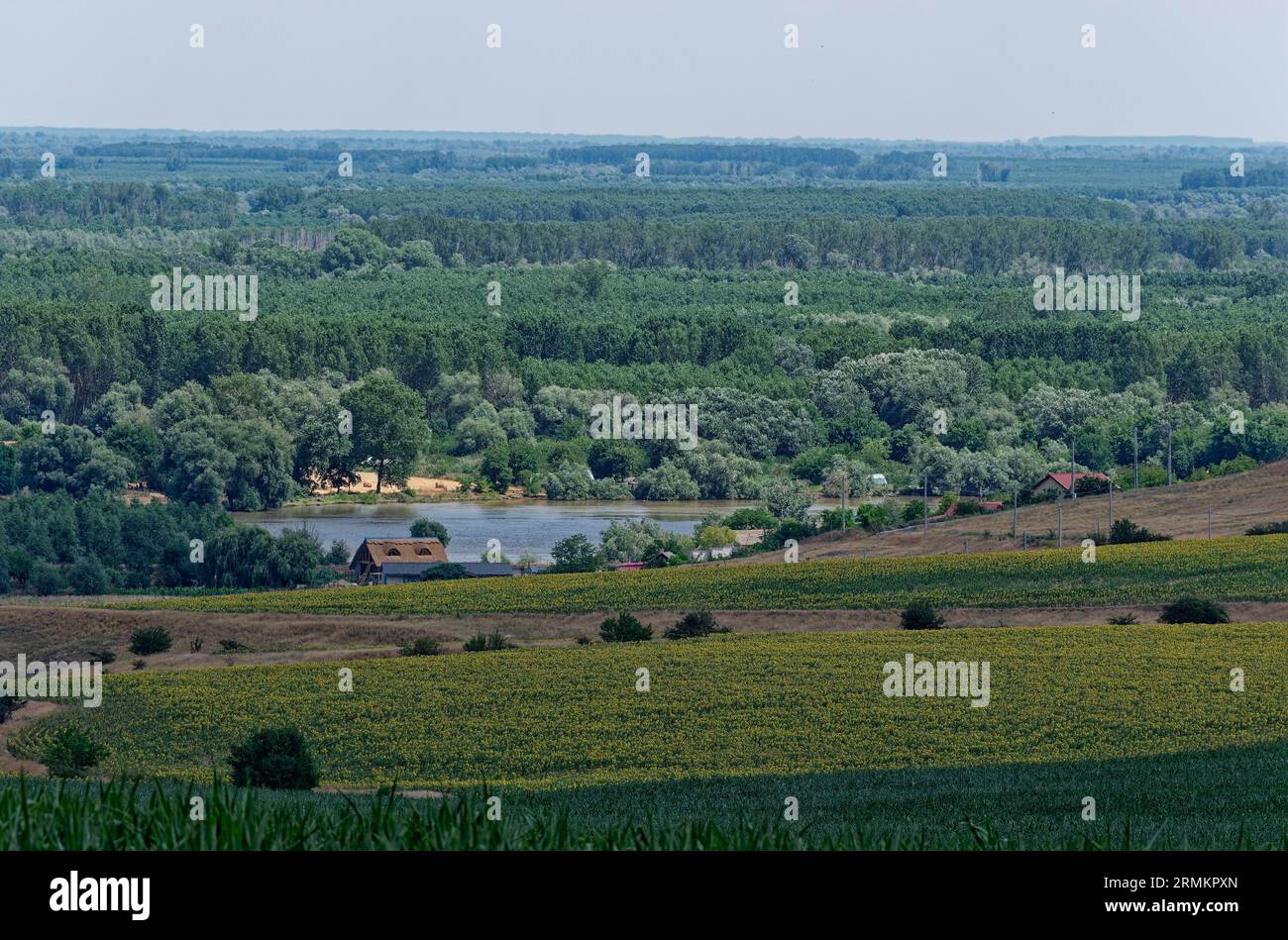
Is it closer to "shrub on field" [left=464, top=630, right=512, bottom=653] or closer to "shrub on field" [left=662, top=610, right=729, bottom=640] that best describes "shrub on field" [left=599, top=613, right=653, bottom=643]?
"shrub on field" [left=662, top=610, right=729, bottom=640]

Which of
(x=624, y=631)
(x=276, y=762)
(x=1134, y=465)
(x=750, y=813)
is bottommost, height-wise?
(x=624, y=631)

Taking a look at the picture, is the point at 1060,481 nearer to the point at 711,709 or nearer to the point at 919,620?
the point at 919,620

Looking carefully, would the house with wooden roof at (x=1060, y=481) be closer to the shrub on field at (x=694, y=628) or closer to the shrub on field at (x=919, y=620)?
the shrub on field at (x=919, y=620)

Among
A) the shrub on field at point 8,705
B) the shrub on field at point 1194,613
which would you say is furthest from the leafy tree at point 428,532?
the shrub on field at point 8,705

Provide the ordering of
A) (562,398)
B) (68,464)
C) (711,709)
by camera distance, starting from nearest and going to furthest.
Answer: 1. (711,709)
2. (68,464)
3. (562,398)

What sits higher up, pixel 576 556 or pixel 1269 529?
pixel 1269 529

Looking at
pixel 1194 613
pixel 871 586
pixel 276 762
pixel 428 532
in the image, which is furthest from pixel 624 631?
pixel 428 532
